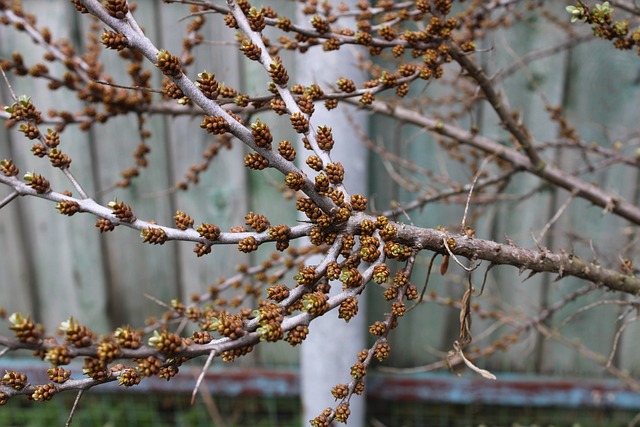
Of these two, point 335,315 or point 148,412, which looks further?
point 148,412

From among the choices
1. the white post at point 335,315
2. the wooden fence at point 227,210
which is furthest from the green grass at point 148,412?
the white post at point 335,315

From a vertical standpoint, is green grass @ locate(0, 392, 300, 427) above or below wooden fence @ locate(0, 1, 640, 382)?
below

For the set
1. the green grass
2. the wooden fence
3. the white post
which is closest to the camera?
the white post

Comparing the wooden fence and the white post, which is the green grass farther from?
the white post

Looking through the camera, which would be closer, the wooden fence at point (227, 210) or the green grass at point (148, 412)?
the wooden fence at point (227, 210)

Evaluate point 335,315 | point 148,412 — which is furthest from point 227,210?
point 148,412

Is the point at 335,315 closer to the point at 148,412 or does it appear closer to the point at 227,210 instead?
the point at 227,210

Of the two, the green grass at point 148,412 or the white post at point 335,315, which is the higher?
the white post at point 335,315

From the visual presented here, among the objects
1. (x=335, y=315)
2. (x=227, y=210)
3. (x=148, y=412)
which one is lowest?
(x=148, y=412)

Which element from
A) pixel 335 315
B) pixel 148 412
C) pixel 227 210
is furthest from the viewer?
pixel 148 412

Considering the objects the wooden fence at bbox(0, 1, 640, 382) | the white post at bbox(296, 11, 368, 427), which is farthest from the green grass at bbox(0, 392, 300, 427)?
the white post at bbox(296, 11, 368, 427)

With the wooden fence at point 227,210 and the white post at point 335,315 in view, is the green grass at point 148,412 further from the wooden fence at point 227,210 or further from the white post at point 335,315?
the white post at point 335,315

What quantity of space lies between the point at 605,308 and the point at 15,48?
2177mm

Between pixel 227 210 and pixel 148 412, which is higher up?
pixel 227 210
